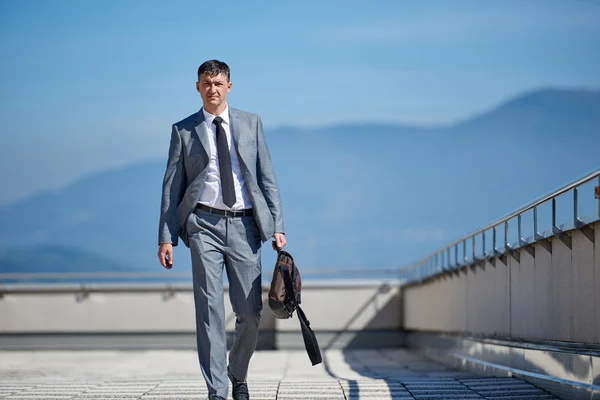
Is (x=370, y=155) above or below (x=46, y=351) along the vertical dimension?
above

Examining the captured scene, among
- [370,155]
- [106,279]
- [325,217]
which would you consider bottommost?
[106,279]

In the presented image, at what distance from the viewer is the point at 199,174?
4812 millimetres

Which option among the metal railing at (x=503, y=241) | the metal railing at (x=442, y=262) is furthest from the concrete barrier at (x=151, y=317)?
the metal railing at (x=503, y=241)

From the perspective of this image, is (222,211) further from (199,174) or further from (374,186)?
(374,186)

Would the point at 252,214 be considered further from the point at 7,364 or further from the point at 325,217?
the point at 325,217

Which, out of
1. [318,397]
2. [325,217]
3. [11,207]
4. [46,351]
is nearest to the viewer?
[318,397]

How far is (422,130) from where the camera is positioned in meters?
91.1

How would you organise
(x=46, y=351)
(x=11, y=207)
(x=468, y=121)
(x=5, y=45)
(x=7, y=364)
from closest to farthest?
(x=7, y=364) < (x=46, y=351) < (x=5, y=45) < (x=11, y=207) < (x=468, y=121)

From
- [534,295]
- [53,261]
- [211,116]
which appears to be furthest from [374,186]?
[211,116]

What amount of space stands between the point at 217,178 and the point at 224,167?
0.07 m

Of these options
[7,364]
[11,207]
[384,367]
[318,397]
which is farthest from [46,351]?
[11,207]

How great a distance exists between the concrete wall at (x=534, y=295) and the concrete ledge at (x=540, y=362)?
0.11 m

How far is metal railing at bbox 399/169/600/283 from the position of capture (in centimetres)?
559

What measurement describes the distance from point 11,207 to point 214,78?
289 feet
